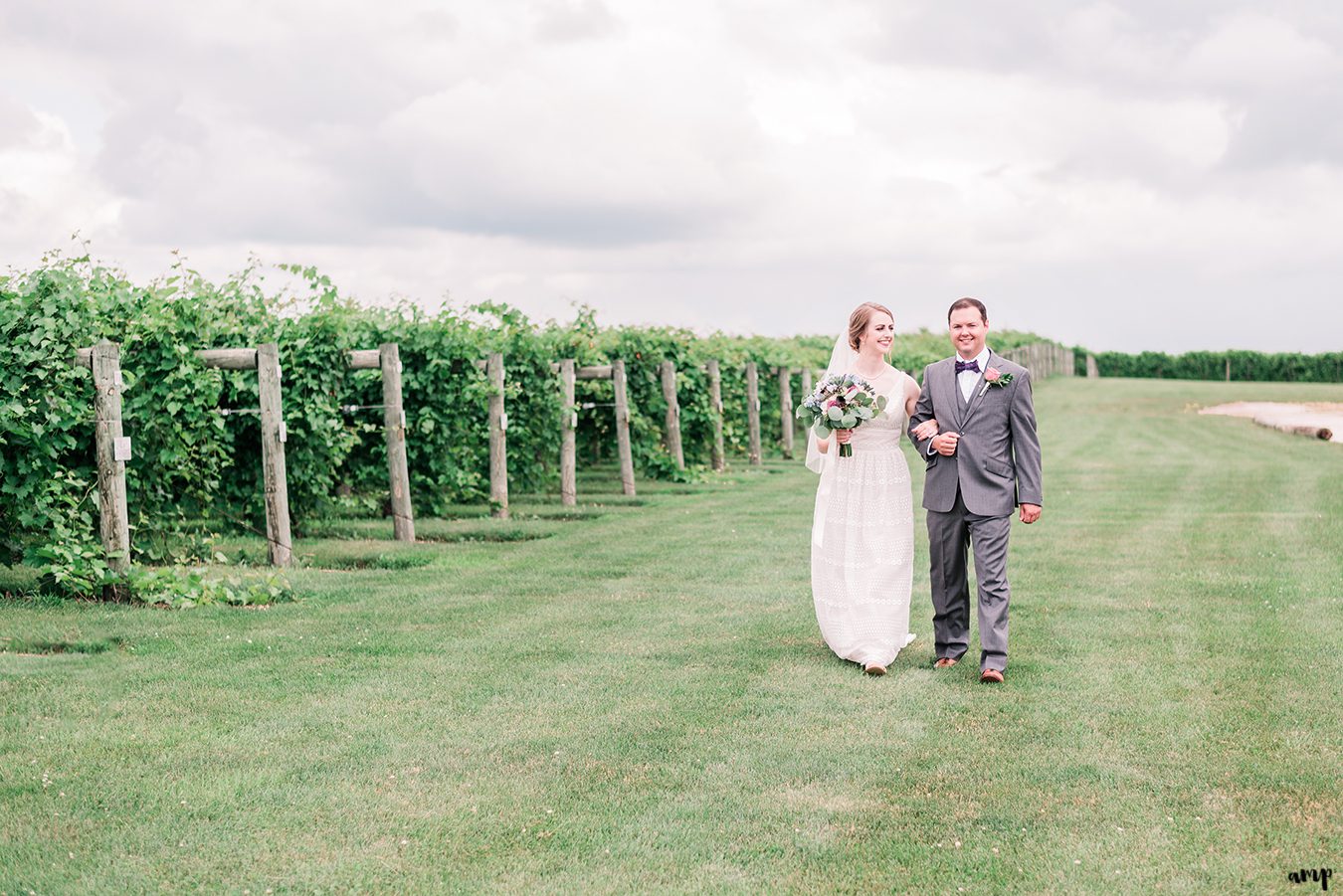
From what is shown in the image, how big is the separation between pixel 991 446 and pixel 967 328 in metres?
0.65

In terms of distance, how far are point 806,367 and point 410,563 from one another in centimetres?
1673

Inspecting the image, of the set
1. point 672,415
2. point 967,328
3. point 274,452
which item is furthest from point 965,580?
point 672,415

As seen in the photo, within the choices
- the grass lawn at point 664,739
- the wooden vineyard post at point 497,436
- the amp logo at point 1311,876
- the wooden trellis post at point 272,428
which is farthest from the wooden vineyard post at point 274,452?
the amp logo at point 1311,876

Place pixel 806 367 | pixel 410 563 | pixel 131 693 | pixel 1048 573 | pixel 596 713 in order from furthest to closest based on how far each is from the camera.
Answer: pixel 806 367 < pixel 410 563 < pixel 1048 573 < pixel 131 693 < pixel 596 713

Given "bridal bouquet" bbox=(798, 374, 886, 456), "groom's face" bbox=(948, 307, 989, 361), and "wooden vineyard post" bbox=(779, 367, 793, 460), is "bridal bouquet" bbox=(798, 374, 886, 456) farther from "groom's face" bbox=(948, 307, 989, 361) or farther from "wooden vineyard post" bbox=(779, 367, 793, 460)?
"wooden vineyard post" bbox=(779, 367, 793, 460)

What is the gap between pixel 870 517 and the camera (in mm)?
7398

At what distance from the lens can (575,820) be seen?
498cm

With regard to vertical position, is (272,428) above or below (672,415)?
above

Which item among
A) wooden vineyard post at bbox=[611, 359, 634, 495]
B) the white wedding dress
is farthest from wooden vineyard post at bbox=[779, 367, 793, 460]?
the white wedding dress

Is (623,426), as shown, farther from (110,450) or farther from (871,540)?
(871,540)

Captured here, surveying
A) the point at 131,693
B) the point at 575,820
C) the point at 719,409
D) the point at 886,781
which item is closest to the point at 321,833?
the point at 575,820

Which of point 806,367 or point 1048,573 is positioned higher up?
point 806,367

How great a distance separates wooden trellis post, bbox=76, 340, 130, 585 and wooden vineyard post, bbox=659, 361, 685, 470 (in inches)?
450

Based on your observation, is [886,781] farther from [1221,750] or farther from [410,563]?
[410,563]
